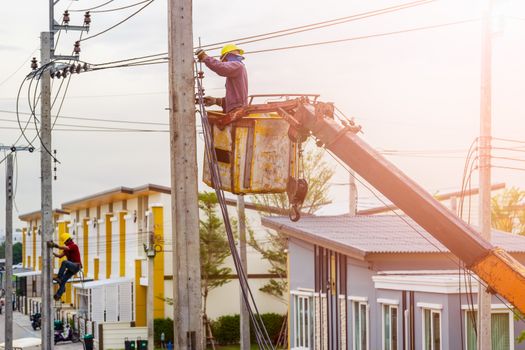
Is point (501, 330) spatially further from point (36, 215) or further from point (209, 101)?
point (36, 215)

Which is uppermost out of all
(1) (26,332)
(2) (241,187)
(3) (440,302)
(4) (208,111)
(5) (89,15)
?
(5) (89,15)

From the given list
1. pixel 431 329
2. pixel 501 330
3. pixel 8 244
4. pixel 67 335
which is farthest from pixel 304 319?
pixel 67 335

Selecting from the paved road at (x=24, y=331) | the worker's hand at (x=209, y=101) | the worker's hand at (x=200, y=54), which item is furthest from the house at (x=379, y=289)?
the paved road at (x=24, y=331)

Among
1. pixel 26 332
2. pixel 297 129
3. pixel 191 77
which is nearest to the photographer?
pixel 191 77

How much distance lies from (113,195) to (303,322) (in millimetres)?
31003

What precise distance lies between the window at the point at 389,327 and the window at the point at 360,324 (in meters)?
1.50

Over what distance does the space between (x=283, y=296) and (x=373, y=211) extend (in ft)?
26.6

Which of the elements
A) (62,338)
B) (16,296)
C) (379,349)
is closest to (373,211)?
(62,338)

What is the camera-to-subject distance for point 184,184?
567 inches

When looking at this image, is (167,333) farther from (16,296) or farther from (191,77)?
(16,296)

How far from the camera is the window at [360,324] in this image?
113 feet

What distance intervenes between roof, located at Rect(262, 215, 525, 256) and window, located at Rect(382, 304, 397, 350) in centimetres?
207

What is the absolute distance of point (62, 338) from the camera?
220ft

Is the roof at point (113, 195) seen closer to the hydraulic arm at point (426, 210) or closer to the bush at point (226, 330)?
the bush at point (226, 330)
